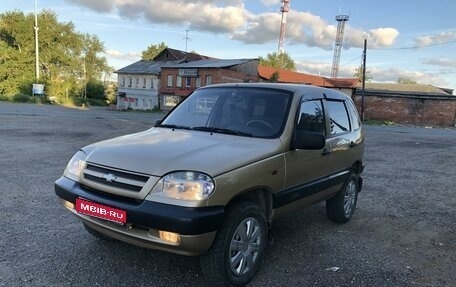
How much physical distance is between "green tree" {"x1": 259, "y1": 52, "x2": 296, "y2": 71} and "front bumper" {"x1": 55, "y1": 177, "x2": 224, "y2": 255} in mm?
79514

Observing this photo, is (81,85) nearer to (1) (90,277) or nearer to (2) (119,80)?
(2) (119,80)

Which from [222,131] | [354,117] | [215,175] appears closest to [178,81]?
[354,117]

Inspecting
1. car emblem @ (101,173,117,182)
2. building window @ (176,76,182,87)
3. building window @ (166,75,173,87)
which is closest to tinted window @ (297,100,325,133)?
car emblem @ (101,173,117,182)

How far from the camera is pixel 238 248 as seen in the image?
346 centimetres

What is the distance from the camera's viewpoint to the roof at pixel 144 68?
61156mm

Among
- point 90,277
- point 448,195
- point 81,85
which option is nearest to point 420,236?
point 448,195

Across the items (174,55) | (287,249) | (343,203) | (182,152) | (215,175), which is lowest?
(287,249)

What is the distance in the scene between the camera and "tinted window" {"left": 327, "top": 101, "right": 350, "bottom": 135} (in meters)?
4.98

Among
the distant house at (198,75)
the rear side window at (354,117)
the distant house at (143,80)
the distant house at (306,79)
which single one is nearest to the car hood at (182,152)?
the rear side window at (354,117)

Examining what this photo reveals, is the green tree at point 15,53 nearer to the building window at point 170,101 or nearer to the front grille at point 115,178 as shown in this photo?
the building window at point 170,101

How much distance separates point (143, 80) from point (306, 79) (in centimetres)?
2565

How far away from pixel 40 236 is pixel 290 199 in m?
2.75

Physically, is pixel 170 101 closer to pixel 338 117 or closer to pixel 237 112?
pixel 338 117

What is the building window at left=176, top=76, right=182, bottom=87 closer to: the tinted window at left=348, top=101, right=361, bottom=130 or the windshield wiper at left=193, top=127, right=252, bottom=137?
the tinted window at left=348, top=101, right=361, bottom=130
